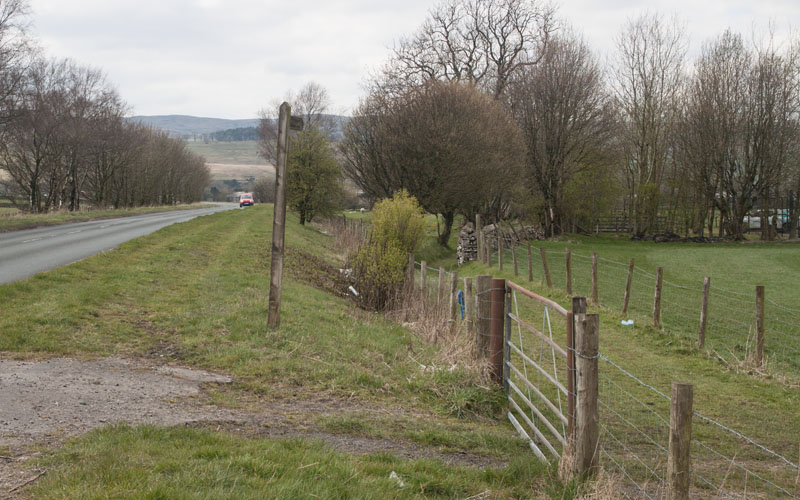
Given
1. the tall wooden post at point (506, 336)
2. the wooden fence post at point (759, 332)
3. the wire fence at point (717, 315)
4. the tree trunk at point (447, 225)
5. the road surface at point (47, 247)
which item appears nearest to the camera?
the tall wooden post at point (506, 336)

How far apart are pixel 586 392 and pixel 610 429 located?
2.88 metres

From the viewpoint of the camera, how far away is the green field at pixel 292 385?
13.9 feet

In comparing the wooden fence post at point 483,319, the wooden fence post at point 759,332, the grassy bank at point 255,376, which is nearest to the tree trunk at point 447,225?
the grassy bank at point 255,376

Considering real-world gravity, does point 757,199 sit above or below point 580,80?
below

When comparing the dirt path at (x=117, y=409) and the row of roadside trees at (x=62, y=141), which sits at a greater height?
the row of roadside trees at (x=62, y=141)

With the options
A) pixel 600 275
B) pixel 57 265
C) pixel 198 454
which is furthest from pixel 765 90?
pixel 198 454

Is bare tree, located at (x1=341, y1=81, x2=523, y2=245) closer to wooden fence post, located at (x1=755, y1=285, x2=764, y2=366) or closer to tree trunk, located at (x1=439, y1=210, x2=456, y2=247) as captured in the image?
tree trunk, located at (x1=439, y1=210, x2=456, y2=247)

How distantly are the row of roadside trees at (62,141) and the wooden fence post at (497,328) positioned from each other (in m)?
28.6

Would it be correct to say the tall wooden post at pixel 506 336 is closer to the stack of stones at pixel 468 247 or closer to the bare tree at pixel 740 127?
the stack of stones at pixel 468 247

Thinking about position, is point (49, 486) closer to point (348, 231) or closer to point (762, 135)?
point (348, 231)

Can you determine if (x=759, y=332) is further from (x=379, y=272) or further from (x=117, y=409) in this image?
(x=117, y=409)

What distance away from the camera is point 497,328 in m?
7.34

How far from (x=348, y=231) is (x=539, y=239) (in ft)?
50.5

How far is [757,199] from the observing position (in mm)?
45562
